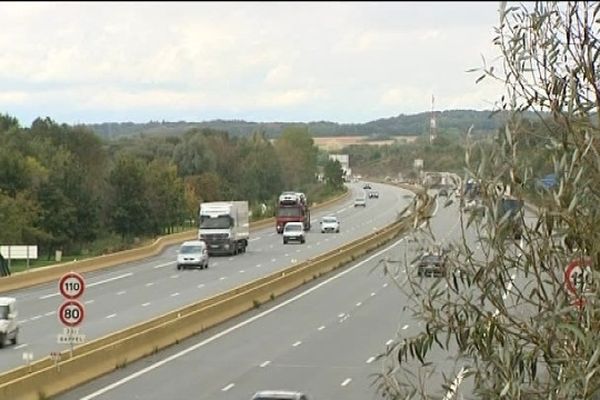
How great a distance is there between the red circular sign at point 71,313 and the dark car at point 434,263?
556 inches

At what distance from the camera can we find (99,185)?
87250mm

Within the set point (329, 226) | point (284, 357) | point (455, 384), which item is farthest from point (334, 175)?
point (455, 384)

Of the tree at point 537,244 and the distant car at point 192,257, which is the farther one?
the distant car at point 192,257

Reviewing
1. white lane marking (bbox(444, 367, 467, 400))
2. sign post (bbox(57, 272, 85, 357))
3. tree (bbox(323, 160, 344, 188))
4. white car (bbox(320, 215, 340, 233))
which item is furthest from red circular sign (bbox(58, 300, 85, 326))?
tree (bbox(323, 160, 344, 188))

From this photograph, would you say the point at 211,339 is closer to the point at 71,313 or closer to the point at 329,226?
the point at 71,313

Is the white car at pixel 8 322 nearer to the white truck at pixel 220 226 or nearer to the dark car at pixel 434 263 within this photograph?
the dark car at pixel 434 263

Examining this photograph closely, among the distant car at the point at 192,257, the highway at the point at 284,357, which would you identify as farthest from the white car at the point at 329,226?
the highway at the point at 284,357

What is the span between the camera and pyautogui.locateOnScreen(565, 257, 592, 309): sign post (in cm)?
799

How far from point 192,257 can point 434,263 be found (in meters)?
49.2

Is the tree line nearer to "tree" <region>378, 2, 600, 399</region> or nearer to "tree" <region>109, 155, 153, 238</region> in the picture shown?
"tree" <region>109, 155, 153, 238</region>

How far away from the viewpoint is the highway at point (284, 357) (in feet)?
77.9

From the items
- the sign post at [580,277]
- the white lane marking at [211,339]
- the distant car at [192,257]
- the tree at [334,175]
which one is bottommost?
the tree at [334,175]

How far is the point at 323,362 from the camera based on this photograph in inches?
1097

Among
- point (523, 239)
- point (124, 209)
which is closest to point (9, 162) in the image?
point (124, 209)
